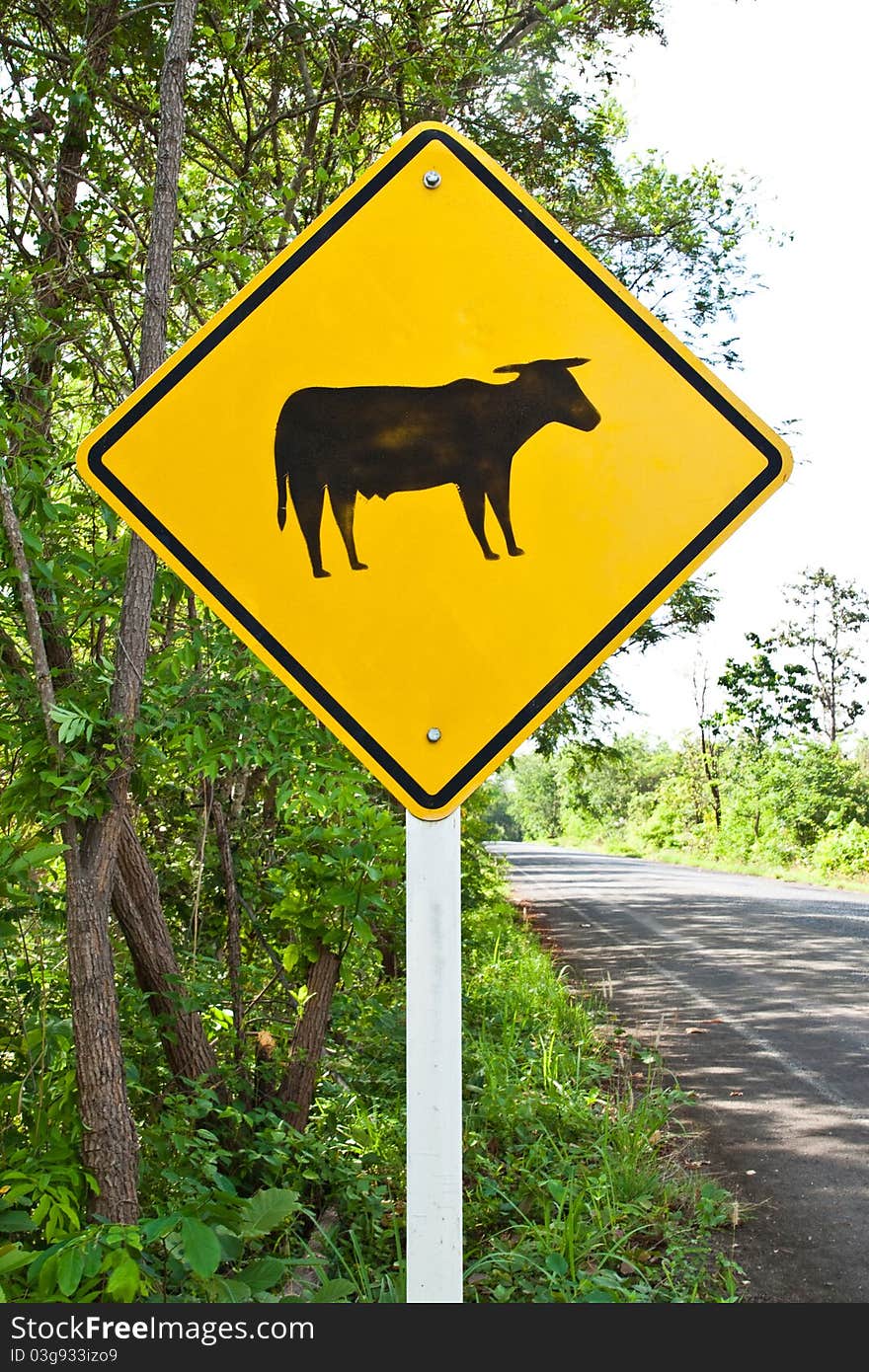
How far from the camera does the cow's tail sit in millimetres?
1475

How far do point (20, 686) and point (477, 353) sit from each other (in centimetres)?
171

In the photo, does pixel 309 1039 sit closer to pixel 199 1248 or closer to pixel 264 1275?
pixel 264 1275

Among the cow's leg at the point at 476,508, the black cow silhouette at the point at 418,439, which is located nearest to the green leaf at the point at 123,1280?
the black cow silhouette at the point at 418,439

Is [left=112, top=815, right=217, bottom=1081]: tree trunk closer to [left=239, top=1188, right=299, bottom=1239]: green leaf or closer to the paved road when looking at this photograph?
[left=239, top=1188, right=299, bottom=1239]: green leaf

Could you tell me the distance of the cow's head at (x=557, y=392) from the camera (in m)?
1.45

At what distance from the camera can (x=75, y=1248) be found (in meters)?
2.16

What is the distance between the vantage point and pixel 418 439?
147 centimetres

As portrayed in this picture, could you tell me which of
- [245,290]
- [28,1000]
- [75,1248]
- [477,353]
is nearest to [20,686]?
[28,1000]

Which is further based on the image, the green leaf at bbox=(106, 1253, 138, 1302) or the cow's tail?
the green leaf at bbox=(106, 1253, 138, 1302)

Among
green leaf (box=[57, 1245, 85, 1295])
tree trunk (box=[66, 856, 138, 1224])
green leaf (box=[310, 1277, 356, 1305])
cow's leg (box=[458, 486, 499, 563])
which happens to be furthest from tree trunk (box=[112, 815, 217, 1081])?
cow's leg (box=[458, 486, 499, 563])

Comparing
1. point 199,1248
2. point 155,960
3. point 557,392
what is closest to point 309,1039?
point 155,960

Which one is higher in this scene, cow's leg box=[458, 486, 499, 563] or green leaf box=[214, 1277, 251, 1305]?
cow's leg box=[458, 486, 499, 563]

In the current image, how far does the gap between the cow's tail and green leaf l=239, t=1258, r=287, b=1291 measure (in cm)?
202

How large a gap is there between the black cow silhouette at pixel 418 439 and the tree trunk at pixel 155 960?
6.66 ft
